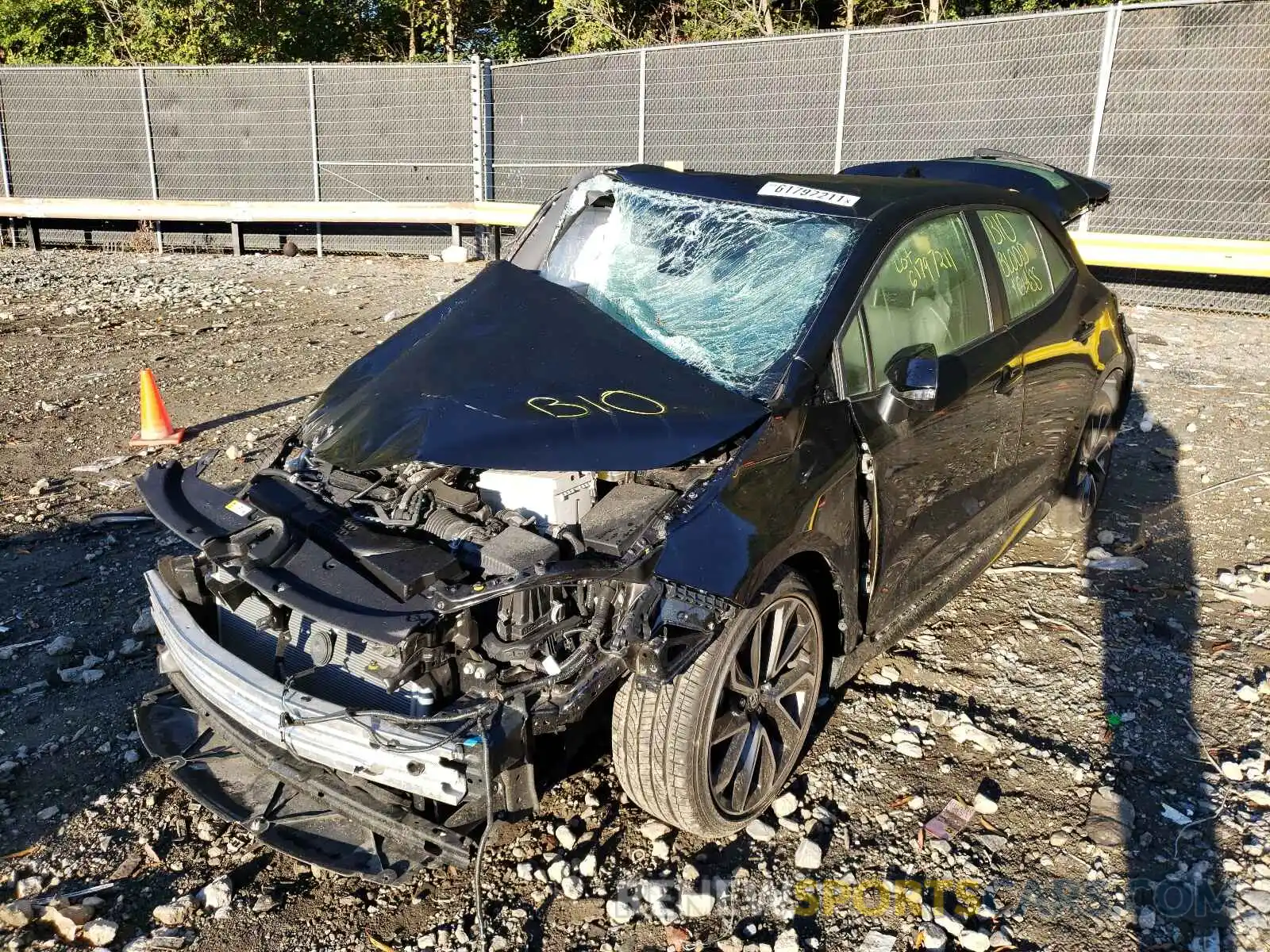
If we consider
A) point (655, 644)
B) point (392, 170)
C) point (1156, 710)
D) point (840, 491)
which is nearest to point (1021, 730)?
point (1156, 710)

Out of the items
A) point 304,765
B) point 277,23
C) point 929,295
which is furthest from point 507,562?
point 277,23

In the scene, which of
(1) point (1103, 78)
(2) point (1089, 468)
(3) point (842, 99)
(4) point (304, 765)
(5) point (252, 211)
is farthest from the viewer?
(5) point (252, 211)

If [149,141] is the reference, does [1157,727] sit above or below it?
below

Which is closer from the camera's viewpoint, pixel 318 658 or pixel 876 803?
pixel 318 658

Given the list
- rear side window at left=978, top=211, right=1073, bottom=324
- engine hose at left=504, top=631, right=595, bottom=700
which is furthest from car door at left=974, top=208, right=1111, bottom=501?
engine hose at left=504, top=631, right=595, bottom=700

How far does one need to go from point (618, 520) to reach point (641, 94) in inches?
426

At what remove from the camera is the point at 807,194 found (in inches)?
153

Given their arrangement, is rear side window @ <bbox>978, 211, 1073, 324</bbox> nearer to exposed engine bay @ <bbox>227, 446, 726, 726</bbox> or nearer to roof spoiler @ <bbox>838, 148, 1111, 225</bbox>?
roof spoiler @ <bbox>838, 148, 1111, 225</bbox>

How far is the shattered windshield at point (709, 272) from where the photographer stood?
3469 millimetres

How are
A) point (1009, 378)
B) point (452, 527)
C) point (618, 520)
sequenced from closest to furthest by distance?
point (618, 520) → point (452, 527) → point (1009, 378)

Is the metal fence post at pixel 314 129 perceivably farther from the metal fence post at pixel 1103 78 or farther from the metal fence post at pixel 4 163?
the metal fence post at pixel 1103 78

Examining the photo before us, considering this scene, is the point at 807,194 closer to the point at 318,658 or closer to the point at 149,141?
the point at 318,658

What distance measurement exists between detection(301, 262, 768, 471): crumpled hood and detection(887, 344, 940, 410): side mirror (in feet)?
1.74

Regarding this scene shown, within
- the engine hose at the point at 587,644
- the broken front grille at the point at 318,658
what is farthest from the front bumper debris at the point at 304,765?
the engine hose at the point at 587,644
